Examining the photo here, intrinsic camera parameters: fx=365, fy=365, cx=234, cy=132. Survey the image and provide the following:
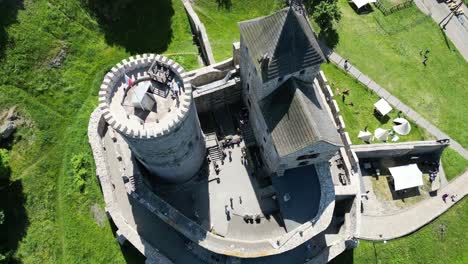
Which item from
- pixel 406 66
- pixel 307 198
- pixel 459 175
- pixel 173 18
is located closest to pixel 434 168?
pixel 459 175

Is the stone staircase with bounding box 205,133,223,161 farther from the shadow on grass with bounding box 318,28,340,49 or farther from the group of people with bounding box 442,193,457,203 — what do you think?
the group of people with bounding box 442,193,457,203

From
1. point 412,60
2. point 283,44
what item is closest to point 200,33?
point 283,44

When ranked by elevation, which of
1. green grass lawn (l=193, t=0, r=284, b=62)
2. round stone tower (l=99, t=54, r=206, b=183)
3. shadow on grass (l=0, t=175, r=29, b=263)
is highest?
green grass lawn (l=193, t=0, r=284, b=62)

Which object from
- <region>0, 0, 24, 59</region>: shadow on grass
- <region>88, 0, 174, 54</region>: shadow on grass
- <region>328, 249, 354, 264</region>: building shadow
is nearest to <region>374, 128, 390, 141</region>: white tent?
<region>328, 249, 354, 264</region>: building shadow

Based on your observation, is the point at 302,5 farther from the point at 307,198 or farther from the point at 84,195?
the point at 84,195

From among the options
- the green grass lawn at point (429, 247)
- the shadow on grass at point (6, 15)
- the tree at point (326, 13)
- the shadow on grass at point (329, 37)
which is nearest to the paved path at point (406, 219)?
the green grass lawn at point (429, 247)

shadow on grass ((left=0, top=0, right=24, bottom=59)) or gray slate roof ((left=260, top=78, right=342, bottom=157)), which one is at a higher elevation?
shadow on grass ((left=0, top=0, right=24, bottom=59))
